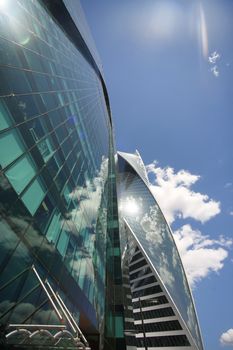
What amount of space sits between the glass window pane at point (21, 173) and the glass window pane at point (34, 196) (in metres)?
0.39

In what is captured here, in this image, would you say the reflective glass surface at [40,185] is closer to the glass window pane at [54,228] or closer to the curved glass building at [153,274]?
the glass window pane at [54,228]

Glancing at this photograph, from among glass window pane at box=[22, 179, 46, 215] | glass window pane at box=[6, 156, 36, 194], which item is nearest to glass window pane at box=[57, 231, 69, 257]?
glass window pane at box=[22, 179, 46, 215]

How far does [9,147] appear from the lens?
1016 centimetres

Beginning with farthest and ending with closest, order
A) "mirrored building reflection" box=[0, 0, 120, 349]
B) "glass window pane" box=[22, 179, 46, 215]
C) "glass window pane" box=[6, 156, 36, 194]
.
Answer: "glass window pane" box=[22, 179, 46, 215], "glass window pane" box=[6, 156, 36, 194], "mirrored building reflection" box=[0, 0, 120, 349]

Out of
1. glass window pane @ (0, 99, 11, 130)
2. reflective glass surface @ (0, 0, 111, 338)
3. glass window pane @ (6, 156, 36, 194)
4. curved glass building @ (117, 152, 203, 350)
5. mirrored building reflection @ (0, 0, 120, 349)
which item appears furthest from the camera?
curved glass building @ (117, 152, 203, 350)

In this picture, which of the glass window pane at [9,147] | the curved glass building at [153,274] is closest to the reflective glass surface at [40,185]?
the glass window pane at [9,147]

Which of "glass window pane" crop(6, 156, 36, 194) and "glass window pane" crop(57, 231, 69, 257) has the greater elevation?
"glass window pane" crop(6, 156, 36, 194)

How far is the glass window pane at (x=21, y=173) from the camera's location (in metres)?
9.89

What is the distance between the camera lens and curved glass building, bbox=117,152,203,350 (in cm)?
8000

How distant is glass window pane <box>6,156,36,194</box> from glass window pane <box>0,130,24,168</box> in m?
0.34

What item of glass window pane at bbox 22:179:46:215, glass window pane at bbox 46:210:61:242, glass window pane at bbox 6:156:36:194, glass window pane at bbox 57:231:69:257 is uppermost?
glass window pane at bbox 6:156:36:194

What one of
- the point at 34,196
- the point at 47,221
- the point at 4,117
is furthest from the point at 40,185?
the point at 4,117

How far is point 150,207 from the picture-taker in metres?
123

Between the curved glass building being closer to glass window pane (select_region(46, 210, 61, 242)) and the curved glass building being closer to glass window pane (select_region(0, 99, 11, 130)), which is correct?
glass window pane (select_region(46, 210, 61, 242))
